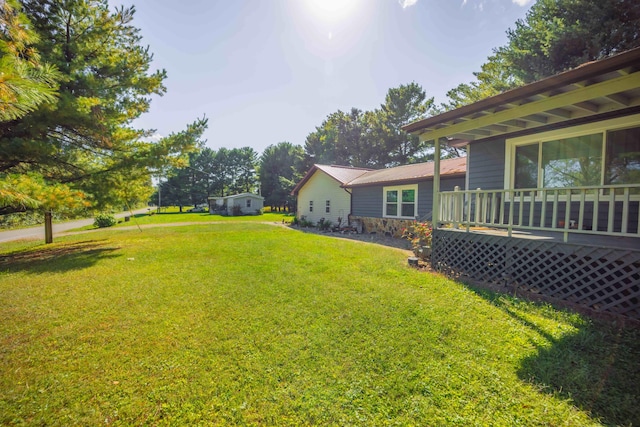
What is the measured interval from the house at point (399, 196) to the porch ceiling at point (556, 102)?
14.4 feet

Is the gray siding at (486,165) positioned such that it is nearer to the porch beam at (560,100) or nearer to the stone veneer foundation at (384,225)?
the porch beam at (560,100)

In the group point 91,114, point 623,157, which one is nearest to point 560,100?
point 623,157

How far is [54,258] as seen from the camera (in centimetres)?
792

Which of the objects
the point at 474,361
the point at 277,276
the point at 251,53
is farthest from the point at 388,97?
the point at 474,361

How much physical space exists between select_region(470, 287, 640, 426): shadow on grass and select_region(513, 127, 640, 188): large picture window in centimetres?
330

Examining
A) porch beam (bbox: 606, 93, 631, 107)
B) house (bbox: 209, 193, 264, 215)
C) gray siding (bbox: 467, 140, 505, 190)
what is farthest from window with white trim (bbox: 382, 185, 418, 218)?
house (bbox: 209, 193, 264, 215)

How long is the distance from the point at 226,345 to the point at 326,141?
118 feet

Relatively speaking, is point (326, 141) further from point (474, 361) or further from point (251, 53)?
point (474, 361)

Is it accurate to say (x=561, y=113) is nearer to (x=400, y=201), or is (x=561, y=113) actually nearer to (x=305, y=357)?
(x=305, y=357)

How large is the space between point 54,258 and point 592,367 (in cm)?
1173

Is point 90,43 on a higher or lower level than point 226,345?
higher

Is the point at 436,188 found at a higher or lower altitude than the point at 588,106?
lower

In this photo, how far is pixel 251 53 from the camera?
34.2 ft

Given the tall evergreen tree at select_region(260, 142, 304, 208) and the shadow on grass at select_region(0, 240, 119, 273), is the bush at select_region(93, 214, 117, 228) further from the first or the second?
the tall evergreen tree at select_region(260, 142, 304, 208)
